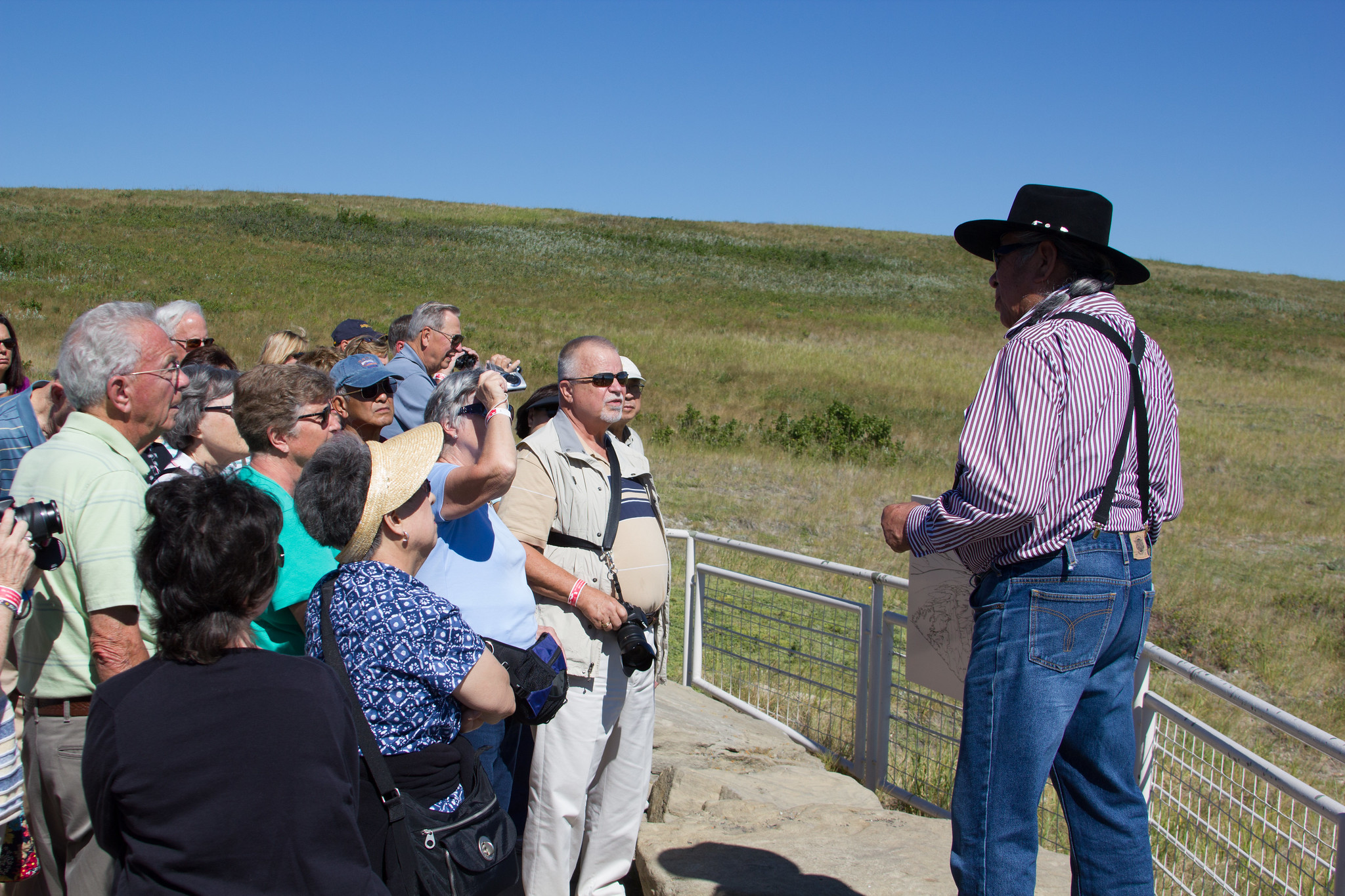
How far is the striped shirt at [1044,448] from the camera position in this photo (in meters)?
2.31

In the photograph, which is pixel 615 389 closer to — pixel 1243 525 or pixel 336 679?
pixel 336 679

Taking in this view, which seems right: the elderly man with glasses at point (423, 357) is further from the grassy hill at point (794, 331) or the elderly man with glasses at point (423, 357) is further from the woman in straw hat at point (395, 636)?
the grassy hill at point (794, 331)

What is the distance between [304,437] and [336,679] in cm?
129

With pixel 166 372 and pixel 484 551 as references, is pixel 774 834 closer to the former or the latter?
pixel 484 551

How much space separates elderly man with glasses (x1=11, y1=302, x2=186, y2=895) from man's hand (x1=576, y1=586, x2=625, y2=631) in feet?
4.50

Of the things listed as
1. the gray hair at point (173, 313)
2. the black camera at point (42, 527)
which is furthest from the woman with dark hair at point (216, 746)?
the gray hair at point (173, 313)

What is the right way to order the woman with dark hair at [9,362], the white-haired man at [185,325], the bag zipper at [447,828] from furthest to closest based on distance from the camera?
the white-haired man at [185,325] → the woman with dark hair at [9,362] → the bag zipper at [447,828]

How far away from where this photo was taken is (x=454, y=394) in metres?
3.76

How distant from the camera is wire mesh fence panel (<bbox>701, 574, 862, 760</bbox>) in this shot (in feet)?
17.4

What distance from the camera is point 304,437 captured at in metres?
3.01

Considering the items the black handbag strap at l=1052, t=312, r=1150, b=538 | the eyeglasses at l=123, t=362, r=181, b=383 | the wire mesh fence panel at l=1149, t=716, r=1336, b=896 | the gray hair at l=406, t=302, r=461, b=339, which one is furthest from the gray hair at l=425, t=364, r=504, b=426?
the wire mesh fence panel at l=1149, t=716, r=1336, b=896

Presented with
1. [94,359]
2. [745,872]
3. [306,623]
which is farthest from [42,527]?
[745,872]

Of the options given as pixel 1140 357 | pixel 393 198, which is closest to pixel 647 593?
pixel 1140 357

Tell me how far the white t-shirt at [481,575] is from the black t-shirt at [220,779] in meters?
0.98
